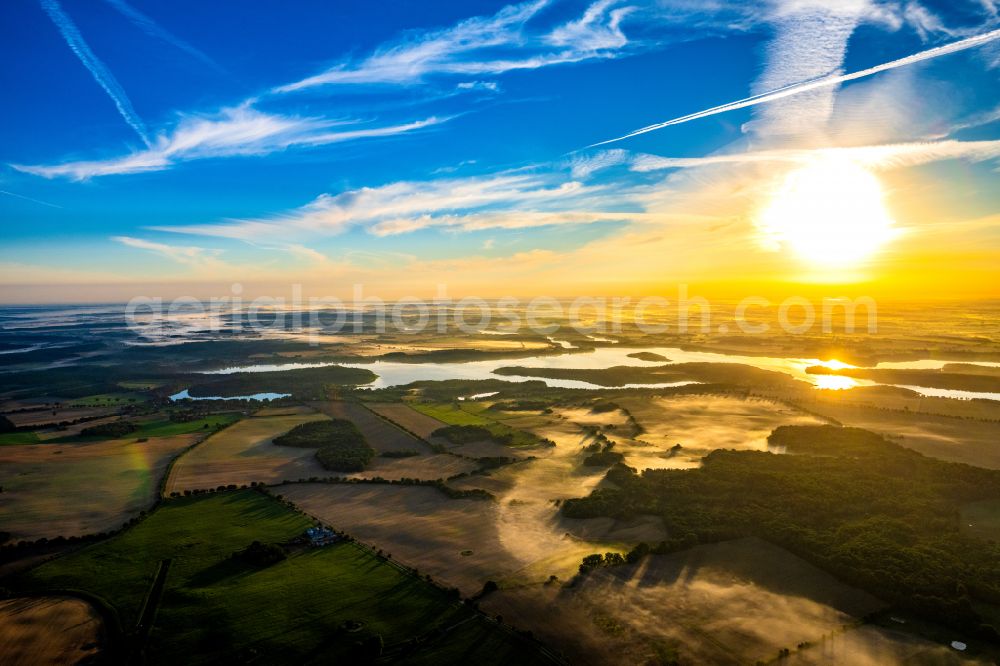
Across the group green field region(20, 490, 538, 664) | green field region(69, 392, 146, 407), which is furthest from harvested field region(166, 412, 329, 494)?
green field region(69, 392, 146, 407)

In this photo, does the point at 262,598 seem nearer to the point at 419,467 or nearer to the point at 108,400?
the point at 419,467

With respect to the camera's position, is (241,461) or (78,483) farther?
(241,461)

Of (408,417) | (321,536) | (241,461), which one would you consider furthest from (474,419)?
(321,536)

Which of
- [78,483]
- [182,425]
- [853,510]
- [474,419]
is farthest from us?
[474,419]

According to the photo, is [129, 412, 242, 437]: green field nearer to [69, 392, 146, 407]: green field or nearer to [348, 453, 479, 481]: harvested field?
[69, 392, 146, 407]: green field

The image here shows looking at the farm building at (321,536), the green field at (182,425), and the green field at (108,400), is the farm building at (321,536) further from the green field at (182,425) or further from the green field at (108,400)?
the green field at (108,400)

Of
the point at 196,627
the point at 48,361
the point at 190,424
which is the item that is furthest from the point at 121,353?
the point at 196,627
